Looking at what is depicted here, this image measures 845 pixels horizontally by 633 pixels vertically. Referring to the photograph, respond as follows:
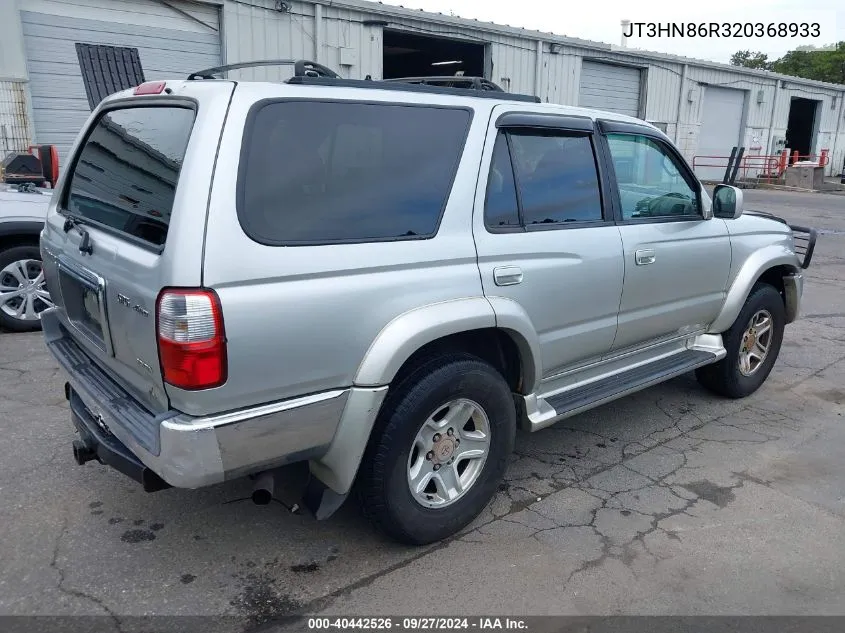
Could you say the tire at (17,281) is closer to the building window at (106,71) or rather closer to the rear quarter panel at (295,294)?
the building window at (106,71)

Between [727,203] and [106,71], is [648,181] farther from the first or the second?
[106,71]

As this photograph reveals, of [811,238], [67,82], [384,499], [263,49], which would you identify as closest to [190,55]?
[263,49]

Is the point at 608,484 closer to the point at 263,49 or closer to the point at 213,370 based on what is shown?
the point at 213,370

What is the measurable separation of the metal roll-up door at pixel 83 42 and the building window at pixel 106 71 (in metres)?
2.09

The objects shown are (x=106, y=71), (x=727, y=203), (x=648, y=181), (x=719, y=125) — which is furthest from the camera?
(x=719, y=125)

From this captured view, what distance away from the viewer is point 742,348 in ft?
16.5

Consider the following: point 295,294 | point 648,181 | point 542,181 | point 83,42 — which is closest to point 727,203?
point 648,181

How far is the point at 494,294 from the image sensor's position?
123 inches

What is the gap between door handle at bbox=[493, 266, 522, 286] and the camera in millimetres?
3141

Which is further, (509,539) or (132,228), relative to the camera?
(509,539)

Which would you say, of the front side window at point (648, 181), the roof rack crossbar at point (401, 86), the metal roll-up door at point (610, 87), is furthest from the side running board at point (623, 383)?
the metal roll-up door at point (610, 87)

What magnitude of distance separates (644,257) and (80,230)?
2.82m

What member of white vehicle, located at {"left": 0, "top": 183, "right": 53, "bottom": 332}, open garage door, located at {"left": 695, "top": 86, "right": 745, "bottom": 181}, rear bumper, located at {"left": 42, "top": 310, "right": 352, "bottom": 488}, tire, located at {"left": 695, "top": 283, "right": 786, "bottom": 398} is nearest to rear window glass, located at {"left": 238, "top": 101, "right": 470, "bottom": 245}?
rear bumper, located at {"left": 42, "top": 310, "right": 352, "bottom": 488}

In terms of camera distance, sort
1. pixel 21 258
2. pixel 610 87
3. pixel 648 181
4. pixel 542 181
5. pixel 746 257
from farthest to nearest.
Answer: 1. pixel 610 87
2. pixel 21 258
3. pixel 746 257
4. pixel 648 181
5. pixel 542 181
